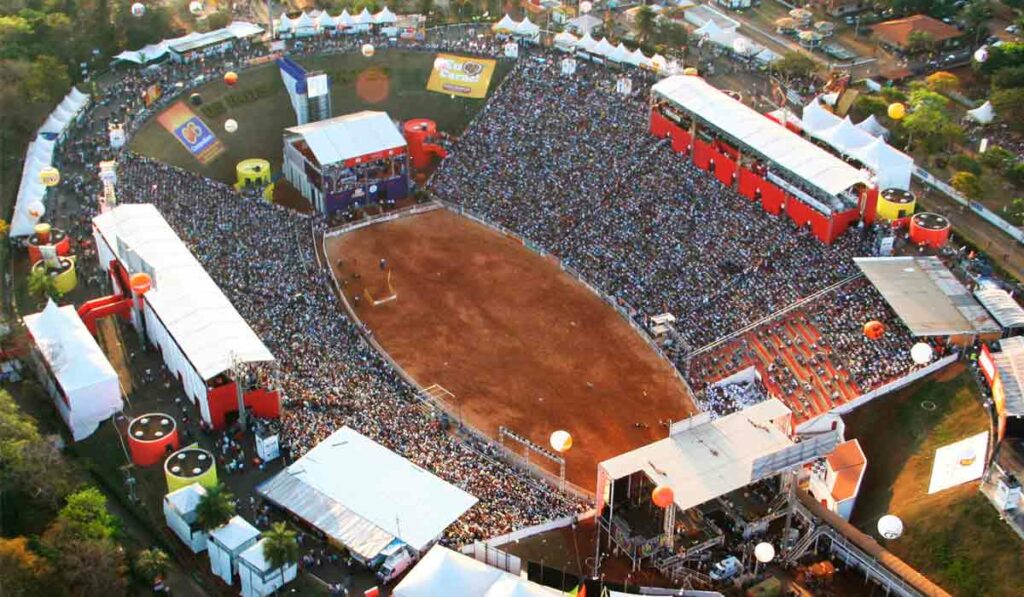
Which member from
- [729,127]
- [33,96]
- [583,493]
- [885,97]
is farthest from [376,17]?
[583,493]

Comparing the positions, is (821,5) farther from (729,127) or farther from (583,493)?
(583,493)

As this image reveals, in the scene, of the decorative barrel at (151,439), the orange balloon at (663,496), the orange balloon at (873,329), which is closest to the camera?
the orange balloon at (663,496)

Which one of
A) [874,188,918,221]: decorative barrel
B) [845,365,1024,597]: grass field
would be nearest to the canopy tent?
[874,188,918,221]: decorative barrel

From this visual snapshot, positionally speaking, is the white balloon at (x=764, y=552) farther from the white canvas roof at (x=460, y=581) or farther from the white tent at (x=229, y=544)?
the white tent at (x=229, y=544)

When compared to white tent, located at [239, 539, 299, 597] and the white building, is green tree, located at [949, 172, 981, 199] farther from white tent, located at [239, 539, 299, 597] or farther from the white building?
white tent, located at [239, 539, 299, 597]

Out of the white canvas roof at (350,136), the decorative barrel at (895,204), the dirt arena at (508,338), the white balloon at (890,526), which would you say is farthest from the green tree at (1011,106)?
the white balloon at (890,526)

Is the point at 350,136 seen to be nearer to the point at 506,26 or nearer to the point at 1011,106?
the point at 506,26
